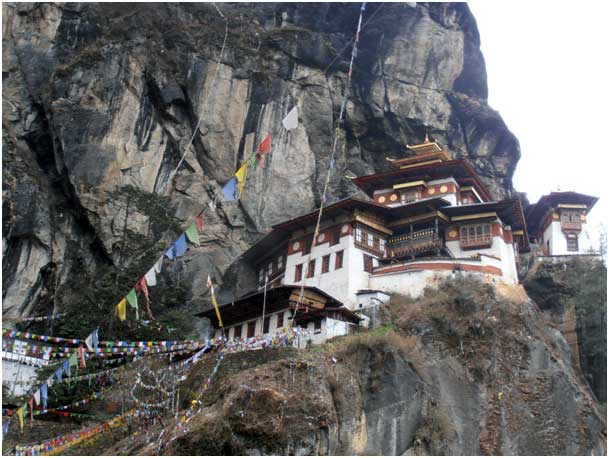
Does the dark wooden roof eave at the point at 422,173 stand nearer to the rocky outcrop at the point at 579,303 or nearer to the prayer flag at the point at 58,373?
the rocky outcrop at the point at 579,303

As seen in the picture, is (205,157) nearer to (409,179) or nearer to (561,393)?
(409,179)

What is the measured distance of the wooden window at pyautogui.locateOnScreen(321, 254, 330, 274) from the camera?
121ft

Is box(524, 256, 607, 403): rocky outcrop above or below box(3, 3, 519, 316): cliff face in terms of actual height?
below

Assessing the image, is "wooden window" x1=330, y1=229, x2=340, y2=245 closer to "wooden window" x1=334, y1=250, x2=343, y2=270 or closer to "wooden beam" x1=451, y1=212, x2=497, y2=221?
"wooden window" x1=334, y1=250, x2=343, y2=270

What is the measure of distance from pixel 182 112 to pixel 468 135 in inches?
820

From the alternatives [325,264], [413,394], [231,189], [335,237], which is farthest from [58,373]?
[335,237]

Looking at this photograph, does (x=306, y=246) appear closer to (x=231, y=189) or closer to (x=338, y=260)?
(x=338, y=260)

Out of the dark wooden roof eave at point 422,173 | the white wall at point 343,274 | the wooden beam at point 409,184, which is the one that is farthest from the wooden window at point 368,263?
the dark wooden roof eave at point 422,173

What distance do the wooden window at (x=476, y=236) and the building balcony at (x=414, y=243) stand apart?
123 centimetres

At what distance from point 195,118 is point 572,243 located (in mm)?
26473

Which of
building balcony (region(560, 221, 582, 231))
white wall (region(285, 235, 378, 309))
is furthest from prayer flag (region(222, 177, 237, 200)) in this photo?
building balcony (region(560, 221, 582, 231))

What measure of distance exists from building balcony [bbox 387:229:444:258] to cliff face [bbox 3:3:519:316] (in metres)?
9.22

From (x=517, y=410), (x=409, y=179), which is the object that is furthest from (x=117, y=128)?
(x=517, y=410)

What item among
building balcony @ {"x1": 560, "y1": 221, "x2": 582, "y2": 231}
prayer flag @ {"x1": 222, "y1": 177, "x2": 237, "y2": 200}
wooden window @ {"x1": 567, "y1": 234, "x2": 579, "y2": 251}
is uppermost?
building balcony @ {"x1": 560, "y1": 221, "x2": 582, "y2": 231}
